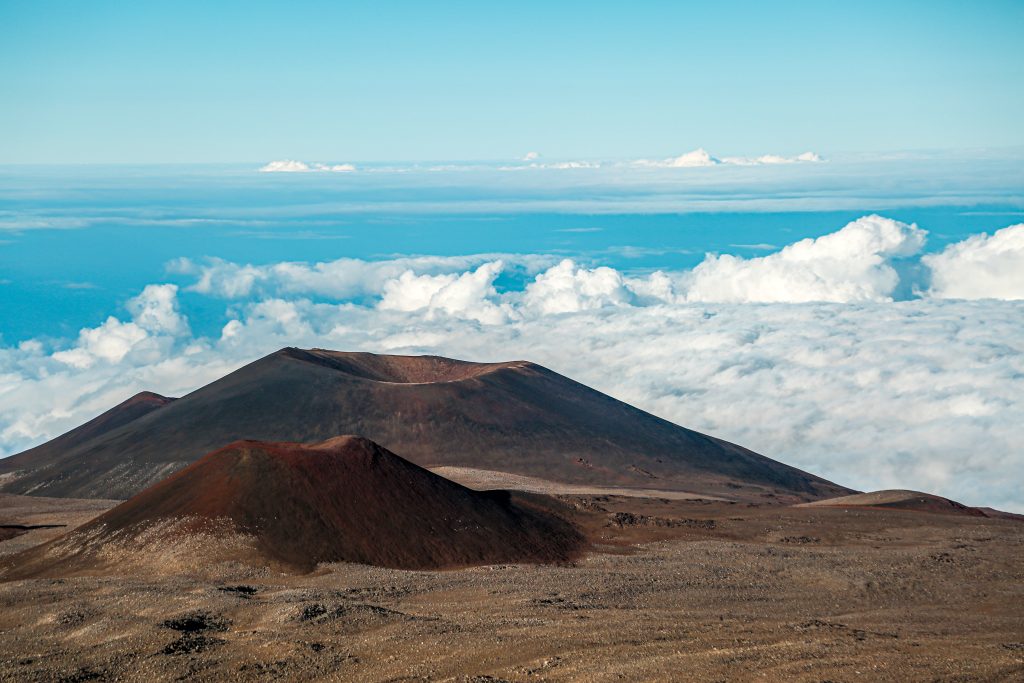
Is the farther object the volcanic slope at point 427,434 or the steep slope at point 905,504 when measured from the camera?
the volcanic slope at point 427,434

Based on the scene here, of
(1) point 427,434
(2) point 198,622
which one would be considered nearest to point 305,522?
(2) point 198,622

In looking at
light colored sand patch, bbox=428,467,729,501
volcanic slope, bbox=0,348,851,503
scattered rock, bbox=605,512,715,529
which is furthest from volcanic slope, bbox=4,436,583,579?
volcanic slope, bbox=0,348,851,503

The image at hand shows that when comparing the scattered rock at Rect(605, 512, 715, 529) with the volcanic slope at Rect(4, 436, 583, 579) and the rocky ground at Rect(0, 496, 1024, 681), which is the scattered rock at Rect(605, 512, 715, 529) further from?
the volcanic slope at Rect(4, 436, 583, 579)

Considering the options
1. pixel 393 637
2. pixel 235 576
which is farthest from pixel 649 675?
pixel 235 576

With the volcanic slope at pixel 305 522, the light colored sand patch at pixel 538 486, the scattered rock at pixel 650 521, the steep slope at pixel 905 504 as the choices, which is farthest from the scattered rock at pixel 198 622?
the steep slope at pixel 905 504

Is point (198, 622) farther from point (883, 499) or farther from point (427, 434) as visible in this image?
point (427, 434)

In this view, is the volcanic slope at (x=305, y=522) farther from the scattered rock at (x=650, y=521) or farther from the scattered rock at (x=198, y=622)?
the scattered rock at (x=198, y=622)
